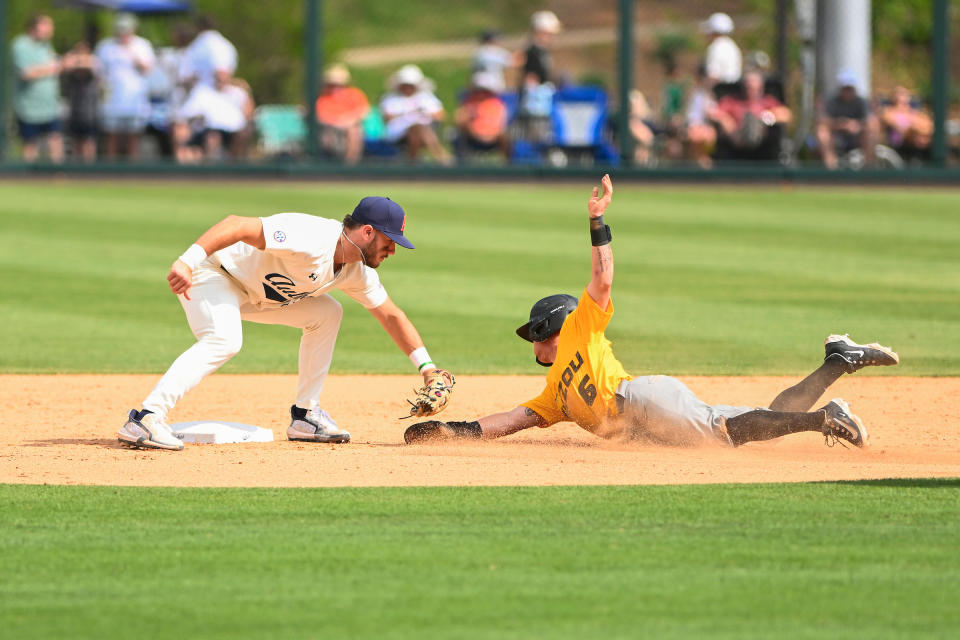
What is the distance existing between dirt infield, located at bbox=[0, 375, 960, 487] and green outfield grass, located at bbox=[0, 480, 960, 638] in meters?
0.31

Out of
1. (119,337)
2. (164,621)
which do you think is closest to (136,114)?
(119,337)

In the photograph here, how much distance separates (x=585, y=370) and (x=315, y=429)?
4.69ft

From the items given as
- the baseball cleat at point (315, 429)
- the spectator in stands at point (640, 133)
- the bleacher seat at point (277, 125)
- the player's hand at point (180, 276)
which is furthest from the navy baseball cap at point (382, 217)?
the bleacher seat at point (277, 125)

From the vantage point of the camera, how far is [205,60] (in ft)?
64.5

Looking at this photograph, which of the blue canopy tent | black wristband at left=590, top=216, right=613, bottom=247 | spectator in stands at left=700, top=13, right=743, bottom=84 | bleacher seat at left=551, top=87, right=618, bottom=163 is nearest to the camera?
black wristband at left=590, top=216, right=613, bottom=247

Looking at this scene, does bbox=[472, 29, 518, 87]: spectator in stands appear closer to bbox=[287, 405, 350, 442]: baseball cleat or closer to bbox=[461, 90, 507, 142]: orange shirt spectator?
bbox=[461, 90, 507, 142]: orange shirt spectator

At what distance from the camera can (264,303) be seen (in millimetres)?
6754

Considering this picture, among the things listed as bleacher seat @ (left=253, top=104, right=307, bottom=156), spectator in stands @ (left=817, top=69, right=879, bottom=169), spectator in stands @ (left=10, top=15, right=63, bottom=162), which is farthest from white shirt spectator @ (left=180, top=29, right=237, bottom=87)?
spectator in stands @ (left=817, top=69, right=879, bottom=169)

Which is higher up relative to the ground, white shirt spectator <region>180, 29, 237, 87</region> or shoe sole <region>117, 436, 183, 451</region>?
white shirt spectator <region>180, 29, 237, 87</region>

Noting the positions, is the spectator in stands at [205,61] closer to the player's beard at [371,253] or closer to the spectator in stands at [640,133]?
the spectator in stands at [640,133]

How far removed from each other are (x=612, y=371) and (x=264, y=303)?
1643mm

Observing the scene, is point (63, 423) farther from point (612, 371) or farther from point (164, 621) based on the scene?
point (164, 621)

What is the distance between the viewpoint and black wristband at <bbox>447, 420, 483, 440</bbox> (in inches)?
264

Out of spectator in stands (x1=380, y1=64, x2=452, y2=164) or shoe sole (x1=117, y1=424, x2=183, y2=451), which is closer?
shoe sole (x1=117, y1=424, x2=183, y2=451)
